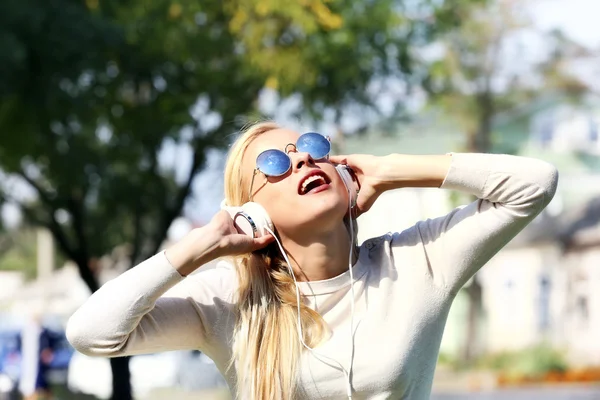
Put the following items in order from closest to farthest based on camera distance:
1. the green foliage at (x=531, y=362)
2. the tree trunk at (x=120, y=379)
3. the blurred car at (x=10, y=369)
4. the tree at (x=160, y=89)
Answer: the blurred car at (x=10, y=369), the tree at (x=160, y=89), the tree trunk at (x=120, y=379), the green foliage at (x=531, y=362)

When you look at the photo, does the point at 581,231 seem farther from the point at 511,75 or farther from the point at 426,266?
the point at 426,266

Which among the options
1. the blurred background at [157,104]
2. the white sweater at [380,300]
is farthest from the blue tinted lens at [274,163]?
the blurred background at [157,104]

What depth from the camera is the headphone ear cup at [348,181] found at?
3.07m

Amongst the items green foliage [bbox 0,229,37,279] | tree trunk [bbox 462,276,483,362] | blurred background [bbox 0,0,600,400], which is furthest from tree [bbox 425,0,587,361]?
green foliage [bbox 0,229,37,279]

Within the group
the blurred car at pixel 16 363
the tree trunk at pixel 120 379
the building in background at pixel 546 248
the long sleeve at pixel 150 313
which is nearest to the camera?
the long sleeve at pixel 150 313

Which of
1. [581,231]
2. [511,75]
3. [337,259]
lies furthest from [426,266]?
[581,231]

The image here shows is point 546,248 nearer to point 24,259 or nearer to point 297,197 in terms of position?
point 297,197

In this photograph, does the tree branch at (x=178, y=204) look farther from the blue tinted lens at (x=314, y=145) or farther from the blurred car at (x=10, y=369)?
the blue tinted lens at (x=314, y=145)

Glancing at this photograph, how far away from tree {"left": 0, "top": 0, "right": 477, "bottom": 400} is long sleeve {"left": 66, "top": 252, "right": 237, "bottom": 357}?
39.2ft

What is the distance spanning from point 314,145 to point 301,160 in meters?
0.06

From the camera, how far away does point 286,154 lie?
310 centimetres

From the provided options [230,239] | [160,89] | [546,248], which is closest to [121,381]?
[160,89]

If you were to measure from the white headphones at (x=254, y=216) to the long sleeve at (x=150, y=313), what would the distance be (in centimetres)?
20

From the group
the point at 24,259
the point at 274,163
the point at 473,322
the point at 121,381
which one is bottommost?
the point at 473,322
